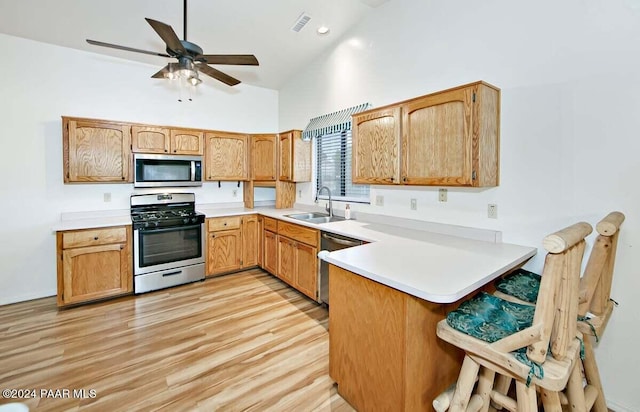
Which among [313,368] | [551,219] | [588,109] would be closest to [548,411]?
[551,219]

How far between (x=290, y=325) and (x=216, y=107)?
345 centimetres

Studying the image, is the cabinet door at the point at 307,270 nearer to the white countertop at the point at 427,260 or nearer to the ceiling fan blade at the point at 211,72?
the white countertop at the point at 427,260

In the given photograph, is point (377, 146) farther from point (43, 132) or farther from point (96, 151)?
point (43, 132)

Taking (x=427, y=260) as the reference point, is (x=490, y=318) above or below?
below

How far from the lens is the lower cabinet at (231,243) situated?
3.94 m

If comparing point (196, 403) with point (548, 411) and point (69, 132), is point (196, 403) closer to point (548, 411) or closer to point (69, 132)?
point (548, 411)

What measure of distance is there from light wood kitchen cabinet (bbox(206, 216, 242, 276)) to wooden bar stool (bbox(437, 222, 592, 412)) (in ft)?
10.7

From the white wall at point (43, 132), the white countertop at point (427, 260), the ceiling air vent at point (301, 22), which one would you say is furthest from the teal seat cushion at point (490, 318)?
the white wall at point (43, 132)

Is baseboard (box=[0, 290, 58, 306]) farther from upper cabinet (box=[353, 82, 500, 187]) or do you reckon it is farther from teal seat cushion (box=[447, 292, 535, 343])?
teal seat cushion (box=[447, 292, 535, 343])

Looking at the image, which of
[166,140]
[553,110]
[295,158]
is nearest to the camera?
[553,110]

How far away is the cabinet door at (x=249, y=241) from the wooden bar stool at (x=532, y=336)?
3258mm

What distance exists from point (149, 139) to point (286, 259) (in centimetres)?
233

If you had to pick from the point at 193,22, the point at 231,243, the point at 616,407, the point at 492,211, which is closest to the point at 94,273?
the point at 231,243

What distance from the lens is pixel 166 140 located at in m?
3.80
